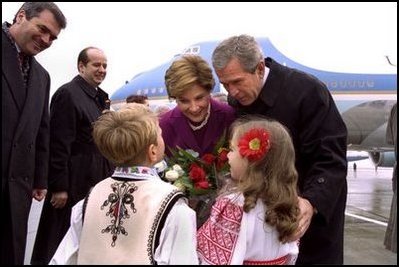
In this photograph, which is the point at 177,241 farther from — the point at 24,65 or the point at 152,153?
the point at 24,65

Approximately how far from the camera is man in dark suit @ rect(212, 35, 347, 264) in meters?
1.95

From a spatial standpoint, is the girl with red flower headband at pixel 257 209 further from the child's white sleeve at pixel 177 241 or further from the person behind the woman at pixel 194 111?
the person behind the woman at pixel 194 111

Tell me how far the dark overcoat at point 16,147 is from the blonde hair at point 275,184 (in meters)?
1.12

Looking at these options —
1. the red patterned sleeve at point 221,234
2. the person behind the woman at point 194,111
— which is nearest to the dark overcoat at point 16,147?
the person behind the woman at point 194,111

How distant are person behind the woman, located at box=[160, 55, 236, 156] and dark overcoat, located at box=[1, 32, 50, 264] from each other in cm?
70

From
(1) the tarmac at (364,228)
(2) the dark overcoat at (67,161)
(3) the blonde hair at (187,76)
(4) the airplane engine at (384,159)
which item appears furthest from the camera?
(4) the airplane engine at (384,159)

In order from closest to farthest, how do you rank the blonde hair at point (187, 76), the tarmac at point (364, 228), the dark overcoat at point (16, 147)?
the blonde hair at point (187, 76) → the dark overcoat at point (16, 147) → the tarmac at point (364, 228)

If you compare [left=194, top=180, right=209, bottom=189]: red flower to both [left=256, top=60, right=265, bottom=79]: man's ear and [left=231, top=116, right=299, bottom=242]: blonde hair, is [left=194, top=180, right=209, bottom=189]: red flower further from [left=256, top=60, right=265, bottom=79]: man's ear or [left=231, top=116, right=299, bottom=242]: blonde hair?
[left=256, top=60, right=265, bottom=79]: man's ear

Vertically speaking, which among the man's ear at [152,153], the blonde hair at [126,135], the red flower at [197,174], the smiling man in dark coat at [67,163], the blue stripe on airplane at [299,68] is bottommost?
the blue stripe on airplane at [299,68]

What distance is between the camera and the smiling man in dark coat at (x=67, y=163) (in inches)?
128

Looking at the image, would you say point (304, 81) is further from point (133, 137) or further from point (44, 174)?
point (44, 174)

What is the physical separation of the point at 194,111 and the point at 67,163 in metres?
1.56

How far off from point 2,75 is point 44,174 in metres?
0.67

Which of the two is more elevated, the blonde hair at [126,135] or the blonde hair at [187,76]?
the blonde hair at [187,76]
